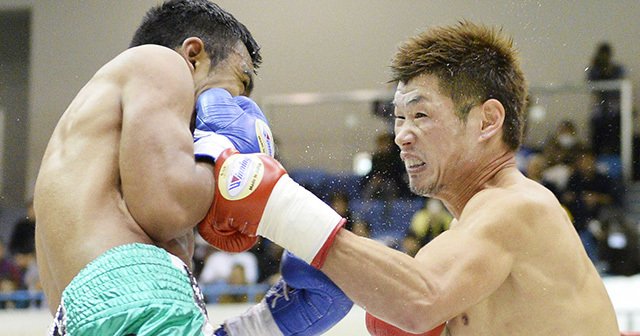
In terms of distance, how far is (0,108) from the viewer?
27.3 ft

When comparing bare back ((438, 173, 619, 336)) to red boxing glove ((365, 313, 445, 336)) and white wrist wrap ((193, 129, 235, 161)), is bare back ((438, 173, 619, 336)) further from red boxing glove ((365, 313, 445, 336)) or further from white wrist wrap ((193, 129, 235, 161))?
white wrist wrap ((193, 129, 235, 161))

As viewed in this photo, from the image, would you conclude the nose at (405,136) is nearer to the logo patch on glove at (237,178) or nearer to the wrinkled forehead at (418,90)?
the wrinkled forehead at (418,90)

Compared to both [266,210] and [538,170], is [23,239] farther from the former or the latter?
[266,210]

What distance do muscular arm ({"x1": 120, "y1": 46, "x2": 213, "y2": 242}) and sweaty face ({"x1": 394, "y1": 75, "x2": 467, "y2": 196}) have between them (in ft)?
1.97

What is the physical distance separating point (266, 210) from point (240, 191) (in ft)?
0.22

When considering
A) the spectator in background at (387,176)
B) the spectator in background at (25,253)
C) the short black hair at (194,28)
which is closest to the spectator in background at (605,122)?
the spectator in background at (387,176)

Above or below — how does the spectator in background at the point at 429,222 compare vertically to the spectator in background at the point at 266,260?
above

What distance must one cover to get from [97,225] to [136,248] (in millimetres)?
107

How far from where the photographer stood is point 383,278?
5.65 ft

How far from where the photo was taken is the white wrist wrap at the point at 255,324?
2.14 meters

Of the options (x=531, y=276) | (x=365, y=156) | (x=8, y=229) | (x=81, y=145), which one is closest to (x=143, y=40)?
(x=81, y=145)

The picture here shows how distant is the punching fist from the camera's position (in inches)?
65.1

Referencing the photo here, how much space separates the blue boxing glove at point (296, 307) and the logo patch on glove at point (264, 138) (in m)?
0.26

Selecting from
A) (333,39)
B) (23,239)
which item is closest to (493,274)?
(333,39)
